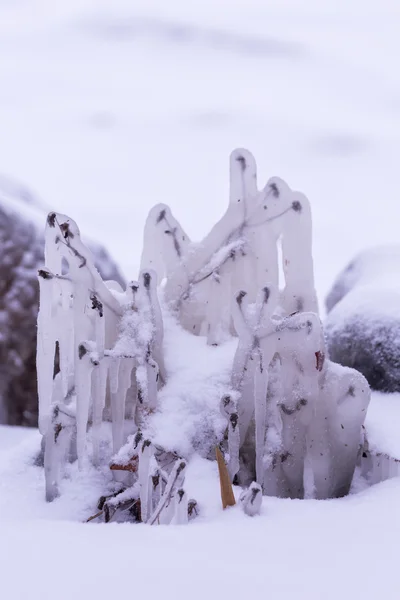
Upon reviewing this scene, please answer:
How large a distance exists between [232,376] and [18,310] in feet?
7.85

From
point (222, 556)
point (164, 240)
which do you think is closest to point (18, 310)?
point (164, 240)

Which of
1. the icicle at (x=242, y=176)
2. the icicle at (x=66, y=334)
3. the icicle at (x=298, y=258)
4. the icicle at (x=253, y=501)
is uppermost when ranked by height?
the icicle at (x=242, y=176)

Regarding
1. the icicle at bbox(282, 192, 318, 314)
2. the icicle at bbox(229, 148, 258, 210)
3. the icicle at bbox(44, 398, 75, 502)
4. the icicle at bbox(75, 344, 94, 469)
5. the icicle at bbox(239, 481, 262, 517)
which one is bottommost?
the icicle at bbox(239, 481, 262, 517)

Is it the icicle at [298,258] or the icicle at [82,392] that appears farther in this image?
the icicle at [298,258]

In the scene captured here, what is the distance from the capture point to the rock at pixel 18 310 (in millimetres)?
3676

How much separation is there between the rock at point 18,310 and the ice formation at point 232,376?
6.41 ft

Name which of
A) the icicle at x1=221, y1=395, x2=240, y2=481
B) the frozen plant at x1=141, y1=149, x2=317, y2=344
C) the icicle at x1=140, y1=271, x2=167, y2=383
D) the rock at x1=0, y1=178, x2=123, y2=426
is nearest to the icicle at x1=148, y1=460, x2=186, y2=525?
the icicle at x1=221, y1=395, x2=240, y2=481

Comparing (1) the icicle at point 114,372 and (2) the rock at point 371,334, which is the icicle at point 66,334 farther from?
(2) the rock at point 371,334

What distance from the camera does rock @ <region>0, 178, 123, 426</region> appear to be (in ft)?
12.1

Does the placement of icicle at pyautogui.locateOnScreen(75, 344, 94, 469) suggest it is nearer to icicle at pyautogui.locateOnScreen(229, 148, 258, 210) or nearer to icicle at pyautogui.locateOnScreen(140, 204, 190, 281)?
icicle at pyautogui.locateOnScreen(140, 204, 190, 281)

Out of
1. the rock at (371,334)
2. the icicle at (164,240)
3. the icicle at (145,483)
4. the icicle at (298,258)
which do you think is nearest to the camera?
the icicle at (145,483)

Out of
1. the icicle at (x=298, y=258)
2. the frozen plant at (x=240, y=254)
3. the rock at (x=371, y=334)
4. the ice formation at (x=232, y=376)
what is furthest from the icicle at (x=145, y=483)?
the rock at (x=371, y=334)

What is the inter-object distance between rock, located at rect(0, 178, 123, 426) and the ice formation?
195cm

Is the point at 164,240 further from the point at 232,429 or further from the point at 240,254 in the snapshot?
the point at 232,429
